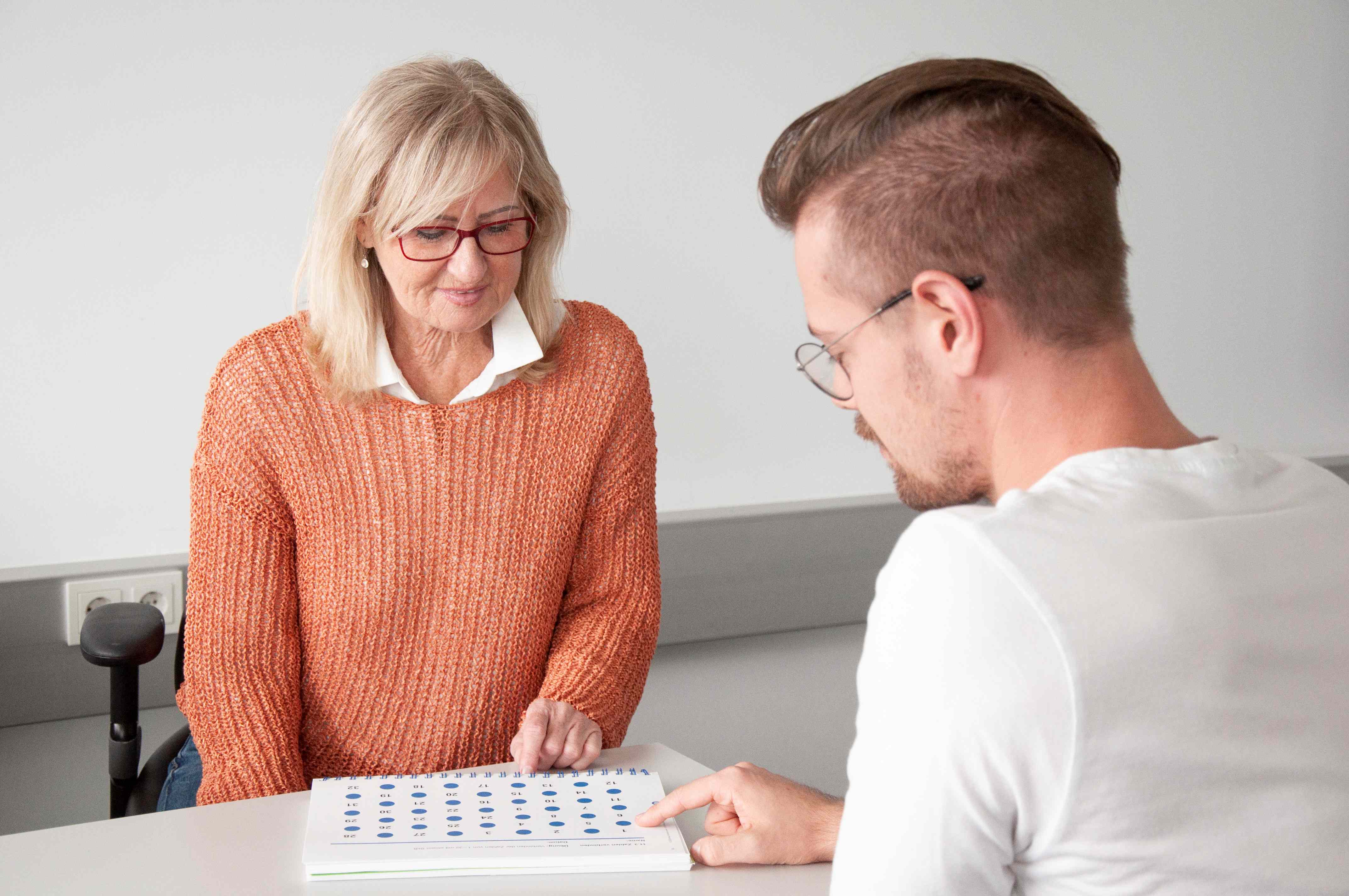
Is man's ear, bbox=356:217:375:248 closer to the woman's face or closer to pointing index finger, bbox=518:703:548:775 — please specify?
the woman's face

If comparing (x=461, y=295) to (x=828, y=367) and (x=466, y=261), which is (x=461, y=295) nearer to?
(x=466, y=261)

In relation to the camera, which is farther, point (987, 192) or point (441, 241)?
point (441, 241)

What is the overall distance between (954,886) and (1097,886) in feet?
0.27

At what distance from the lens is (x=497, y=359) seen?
5.15 ft

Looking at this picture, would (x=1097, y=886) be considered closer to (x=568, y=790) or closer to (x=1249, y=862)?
(x=1249, y=862)

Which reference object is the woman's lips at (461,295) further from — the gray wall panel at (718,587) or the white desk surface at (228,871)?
the gray wall panel at (718,587)

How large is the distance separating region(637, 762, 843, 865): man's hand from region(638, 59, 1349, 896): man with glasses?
0.34 meters

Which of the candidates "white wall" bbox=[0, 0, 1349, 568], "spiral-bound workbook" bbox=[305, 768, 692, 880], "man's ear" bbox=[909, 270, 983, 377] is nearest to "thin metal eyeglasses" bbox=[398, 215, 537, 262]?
"white wall" bbox=[0, 0, 1349, 568]

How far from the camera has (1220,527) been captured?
27.9 inches

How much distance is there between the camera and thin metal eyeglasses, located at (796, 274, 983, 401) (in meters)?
0.92

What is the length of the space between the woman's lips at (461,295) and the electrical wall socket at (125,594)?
83 cm

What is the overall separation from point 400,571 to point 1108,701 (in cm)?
104

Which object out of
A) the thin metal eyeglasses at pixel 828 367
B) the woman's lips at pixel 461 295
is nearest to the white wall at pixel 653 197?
the woman's lips at pixel 461 295

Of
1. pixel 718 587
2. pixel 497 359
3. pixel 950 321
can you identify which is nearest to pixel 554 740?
pixel 497 359
